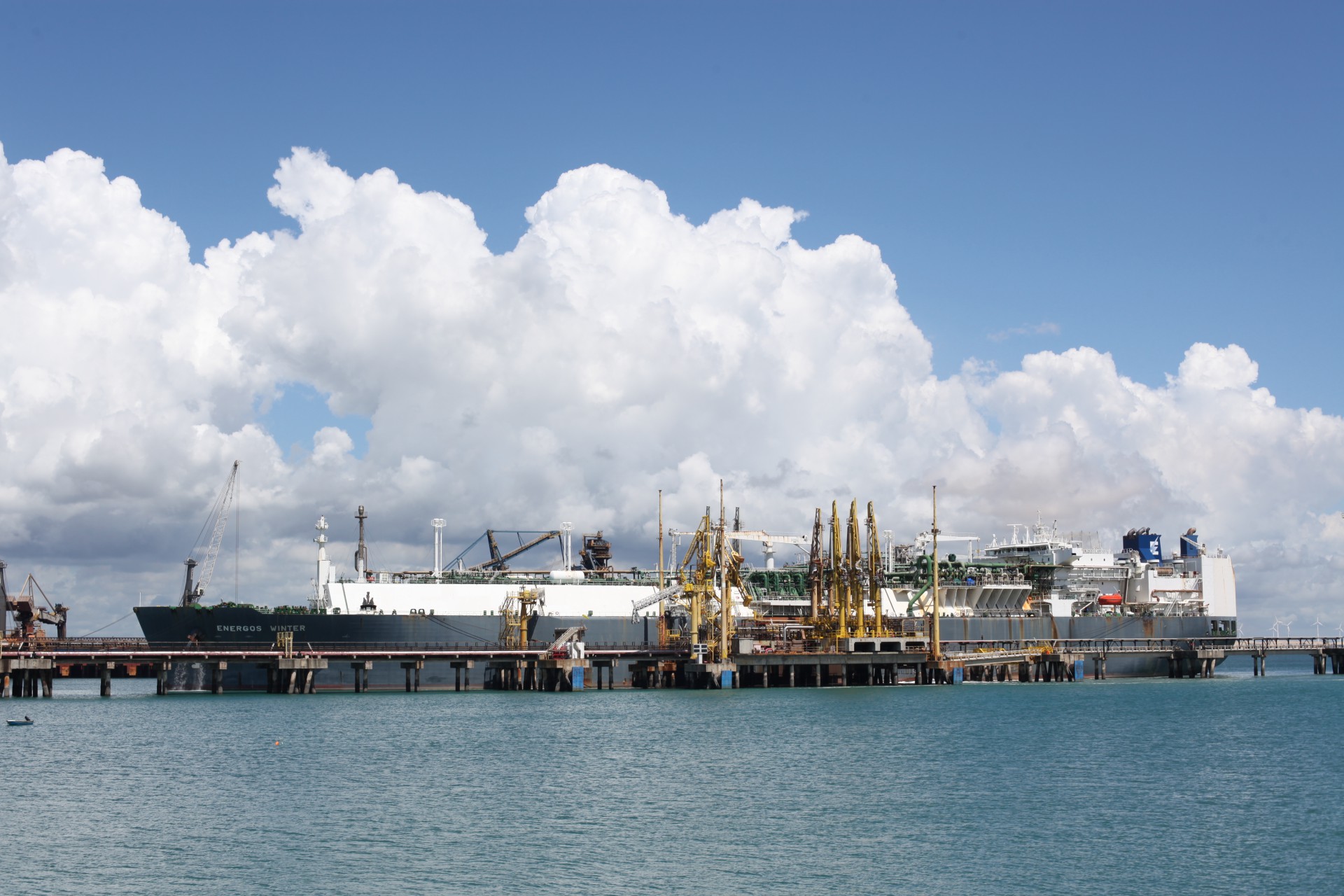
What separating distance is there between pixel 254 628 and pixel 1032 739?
181ft

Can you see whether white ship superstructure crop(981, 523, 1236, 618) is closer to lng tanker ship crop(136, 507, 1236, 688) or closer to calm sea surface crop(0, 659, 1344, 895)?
lng tanker ship crop(136, 507, 1236, 688)

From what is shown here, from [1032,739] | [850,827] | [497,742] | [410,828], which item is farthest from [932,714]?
[410,828]

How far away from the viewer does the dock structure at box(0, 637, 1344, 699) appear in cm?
8150

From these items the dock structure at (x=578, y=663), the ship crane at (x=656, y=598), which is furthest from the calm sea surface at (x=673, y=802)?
the ship crane at (x=656, y=598)

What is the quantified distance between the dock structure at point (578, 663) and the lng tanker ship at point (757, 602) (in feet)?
5.99

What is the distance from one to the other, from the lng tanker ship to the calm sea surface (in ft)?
65.5

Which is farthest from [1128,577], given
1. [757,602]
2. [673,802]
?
[673,802]

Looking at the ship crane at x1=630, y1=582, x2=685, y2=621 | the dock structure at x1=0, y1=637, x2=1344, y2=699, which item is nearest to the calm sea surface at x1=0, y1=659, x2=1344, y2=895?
the dock structure at x1=0, y1=637, x2=1344, y2=699

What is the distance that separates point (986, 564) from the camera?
117 meters

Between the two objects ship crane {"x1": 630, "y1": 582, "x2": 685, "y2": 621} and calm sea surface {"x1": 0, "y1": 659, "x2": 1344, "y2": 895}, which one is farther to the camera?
ship crane {"x1": 630, "y1": 582, "x2": 685, "y2": 621}

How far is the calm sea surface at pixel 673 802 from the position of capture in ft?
102

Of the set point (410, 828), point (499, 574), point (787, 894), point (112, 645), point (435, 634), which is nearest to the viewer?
point (787, 894)

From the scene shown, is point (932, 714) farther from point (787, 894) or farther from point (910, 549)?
point (910, 549)

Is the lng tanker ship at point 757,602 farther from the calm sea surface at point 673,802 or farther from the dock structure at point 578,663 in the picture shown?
the calm sea surface at point 673,802
